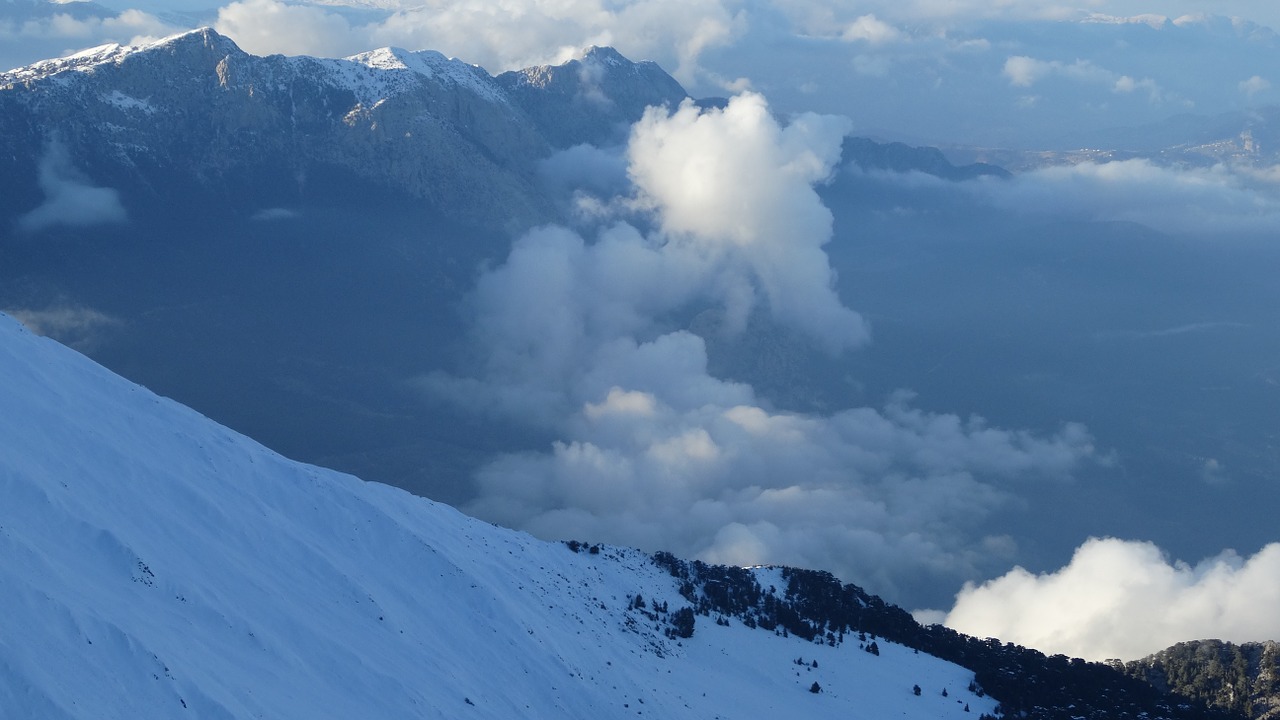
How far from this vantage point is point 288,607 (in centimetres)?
9962

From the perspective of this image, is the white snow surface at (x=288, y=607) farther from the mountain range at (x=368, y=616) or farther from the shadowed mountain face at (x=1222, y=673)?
the shadowed mountain face at (x=1222, y=673)

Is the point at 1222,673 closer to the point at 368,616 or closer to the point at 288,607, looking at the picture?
the point at 368,616

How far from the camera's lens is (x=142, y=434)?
114125mm

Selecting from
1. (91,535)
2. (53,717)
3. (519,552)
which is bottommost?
(53,717)

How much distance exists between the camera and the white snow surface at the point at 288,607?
7606cm

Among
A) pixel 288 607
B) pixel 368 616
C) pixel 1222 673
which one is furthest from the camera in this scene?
pixel 1222 673

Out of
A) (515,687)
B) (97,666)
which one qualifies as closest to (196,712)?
(97,666)

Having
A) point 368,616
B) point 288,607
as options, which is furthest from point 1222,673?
point 288,607

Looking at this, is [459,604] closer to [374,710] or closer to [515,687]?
[515,687]

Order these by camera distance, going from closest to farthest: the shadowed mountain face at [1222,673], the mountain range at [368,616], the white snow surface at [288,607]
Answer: the white snow surface at [288,607]
the mountain range at [368,616]
the shadowed mountain face at [1222,673]

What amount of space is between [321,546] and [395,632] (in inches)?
590

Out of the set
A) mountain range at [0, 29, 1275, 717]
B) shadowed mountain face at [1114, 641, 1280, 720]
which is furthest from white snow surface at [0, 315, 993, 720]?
shadowed mountain face at [1114, 641, 1280, 720]

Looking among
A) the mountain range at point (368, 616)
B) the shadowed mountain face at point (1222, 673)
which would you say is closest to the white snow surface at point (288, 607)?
the mountain range at point (368, 616)

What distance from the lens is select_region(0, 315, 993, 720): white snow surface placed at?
2995 inches
